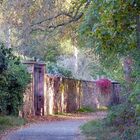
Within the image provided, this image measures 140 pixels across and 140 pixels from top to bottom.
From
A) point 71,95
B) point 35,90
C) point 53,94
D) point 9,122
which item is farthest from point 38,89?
point 9,122

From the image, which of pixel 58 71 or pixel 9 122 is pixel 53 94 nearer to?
pixel 58 71

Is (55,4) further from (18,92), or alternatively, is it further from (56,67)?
(56,67)

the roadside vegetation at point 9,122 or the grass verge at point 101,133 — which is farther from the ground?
the roadside vegetation at point 9,122

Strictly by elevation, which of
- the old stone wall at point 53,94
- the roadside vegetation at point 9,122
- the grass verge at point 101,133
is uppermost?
the old stone wall at point 53,94

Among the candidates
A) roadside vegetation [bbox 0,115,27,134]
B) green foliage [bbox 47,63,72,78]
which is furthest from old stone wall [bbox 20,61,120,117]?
roadside vegetation [bbox 0,115,27,134]

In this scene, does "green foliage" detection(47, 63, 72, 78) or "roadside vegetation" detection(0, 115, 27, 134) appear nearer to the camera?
"roadside vegetation" detection(0, 115, 27, 134)

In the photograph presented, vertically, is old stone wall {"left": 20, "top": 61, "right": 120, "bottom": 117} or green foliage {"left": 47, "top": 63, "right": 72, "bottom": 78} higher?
green foliage {"left": 47, "top": 63, "right": 72, "bottom": 78}

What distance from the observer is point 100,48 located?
34.4 ft

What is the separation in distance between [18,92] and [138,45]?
9.63 metres

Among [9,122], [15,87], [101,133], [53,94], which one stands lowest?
[101,133]

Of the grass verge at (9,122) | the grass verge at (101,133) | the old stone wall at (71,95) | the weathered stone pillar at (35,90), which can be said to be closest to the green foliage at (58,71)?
the old stone wall at (71,95)

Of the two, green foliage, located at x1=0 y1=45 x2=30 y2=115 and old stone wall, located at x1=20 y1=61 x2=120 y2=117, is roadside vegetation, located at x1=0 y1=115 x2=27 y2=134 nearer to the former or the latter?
green foliage, located at x1=0 y1=45 x2=30 y2=115

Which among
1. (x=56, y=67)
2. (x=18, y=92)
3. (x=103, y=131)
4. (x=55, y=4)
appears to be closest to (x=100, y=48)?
(x=103, y=131)

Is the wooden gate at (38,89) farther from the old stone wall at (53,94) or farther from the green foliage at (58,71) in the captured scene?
the green foliage at (58,71)
